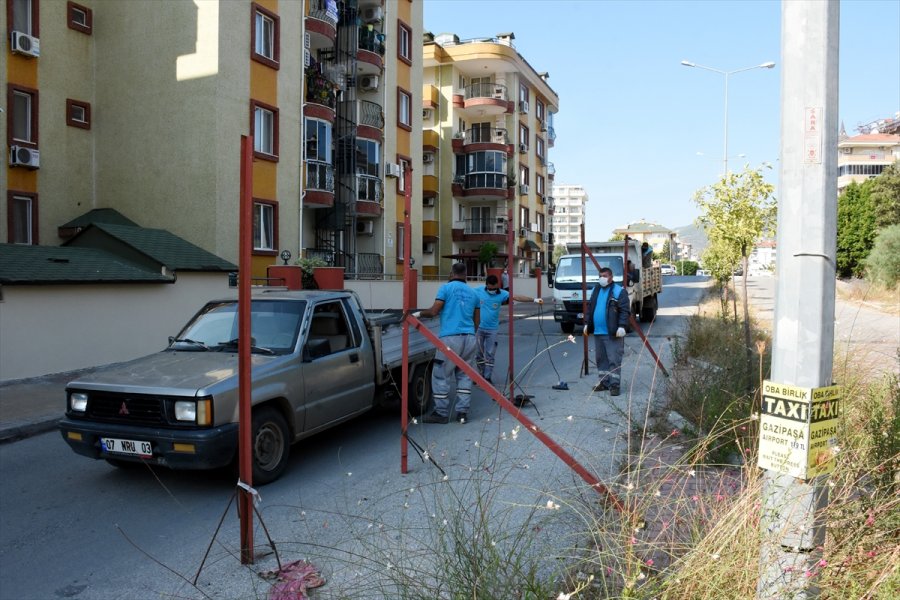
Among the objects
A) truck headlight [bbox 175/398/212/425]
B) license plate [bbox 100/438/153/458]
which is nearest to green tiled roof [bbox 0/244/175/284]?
license plate [bbox 100/438/153/458]

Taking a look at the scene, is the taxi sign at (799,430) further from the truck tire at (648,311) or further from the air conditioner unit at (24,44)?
the truck tire at (648,311)

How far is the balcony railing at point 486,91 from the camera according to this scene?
45438 mm

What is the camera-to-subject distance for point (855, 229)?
58.3 metres

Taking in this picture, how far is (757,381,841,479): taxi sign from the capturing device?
9.27ft

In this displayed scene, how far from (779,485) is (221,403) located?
4.30 metres

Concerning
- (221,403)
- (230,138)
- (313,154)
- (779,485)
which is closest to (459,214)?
(313,154)

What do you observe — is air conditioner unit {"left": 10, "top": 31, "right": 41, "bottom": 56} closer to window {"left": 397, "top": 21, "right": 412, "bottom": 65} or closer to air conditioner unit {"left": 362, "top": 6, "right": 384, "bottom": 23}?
air conditioner unit {"left": 362, "top": 6, "right": 384, "bottom": 23}

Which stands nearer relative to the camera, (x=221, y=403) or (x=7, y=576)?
(x=7, y=576)

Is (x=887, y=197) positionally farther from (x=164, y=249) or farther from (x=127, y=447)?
(x=127, y=447)

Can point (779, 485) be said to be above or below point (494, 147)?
below

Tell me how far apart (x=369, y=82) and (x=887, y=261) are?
26.2 m

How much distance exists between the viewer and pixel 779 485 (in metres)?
2.92

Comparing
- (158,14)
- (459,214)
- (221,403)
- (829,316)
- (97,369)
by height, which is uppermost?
(158,14)

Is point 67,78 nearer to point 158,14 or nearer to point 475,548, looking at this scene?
point 158,14
